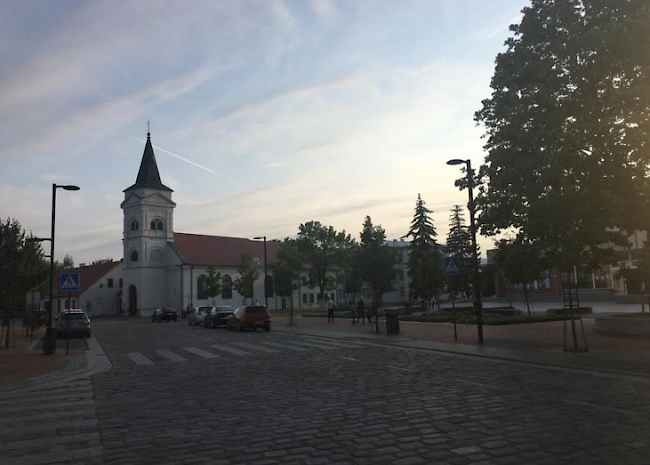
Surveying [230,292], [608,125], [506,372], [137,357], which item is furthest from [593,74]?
[230,292]

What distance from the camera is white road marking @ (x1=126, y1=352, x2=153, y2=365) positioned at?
16.9m

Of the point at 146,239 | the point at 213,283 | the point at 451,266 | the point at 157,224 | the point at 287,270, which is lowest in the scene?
the point at 451,266

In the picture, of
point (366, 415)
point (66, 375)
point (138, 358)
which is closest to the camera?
point (366, 415)

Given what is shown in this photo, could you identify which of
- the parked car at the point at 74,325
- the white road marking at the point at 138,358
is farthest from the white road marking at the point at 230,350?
the parked car at the point at 74,325

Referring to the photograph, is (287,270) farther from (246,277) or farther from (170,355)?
(170,355)

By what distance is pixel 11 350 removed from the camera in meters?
21.9

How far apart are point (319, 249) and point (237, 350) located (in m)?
49.7

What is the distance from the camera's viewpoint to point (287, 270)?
200 ft

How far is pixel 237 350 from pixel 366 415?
12610 mm

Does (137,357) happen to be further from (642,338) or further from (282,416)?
(642,338)

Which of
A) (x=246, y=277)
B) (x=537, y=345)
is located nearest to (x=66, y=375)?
(x=537, y=345)

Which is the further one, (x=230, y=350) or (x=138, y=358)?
(x=230, y=350)

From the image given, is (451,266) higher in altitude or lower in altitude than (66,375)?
higher

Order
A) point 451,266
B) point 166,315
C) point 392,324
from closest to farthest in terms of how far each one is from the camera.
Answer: point 451,266, point 392,324, point 166,315
